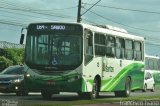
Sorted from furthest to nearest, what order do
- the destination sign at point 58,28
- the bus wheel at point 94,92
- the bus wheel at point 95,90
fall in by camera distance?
the bus wheel at point 95,90
the bus wheel at point 94,92
the destination sign at point 58,28

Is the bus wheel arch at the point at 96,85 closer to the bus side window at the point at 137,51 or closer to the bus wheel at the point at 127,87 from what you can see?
the bus wheel at the point at 127,87

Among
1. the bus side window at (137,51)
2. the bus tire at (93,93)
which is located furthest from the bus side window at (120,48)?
the bus tire at (93,93)

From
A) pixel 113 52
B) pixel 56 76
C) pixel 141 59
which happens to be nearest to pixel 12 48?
pixel 141 59

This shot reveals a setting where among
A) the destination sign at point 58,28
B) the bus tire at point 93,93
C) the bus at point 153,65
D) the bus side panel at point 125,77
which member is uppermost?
the destination sign at point 58,28

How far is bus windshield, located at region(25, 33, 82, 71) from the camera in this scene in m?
24.5

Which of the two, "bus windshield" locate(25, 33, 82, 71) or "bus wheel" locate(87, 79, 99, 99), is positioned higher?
"bus windshield" locate(25, 33, 82, 71)

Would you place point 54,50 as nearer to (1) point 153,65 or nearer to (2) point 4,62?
(2) point 4,62

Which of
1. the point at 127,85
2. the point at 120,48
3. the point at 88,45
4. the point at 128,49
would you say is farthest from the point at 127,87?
the point at 88,45

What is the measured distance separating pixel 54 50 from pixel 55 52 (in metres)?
0.12

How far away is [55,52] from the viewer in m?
24.6

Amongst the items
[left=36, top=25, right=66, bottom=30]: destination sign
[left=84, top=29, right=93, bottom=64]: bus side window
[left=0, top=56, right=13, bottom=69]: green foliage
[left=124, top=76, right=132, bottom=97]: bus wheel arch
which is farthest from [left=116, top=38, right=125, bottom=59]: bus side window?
[left=0, top=56, right=13, bottom=69]: green foliage

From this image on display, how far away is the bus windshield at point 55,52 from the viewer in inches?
964

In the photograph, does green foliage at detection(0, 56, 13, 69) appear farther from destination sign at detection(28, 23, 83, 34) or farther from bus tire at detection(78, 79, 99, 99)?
destination sign at detection(28, 23, 83, 34)

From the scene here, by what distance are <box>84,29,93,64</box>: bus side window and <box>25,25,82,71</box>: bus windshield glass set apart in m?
0.53
